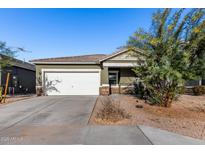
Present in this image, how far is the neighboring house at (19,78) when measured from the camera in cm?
1844

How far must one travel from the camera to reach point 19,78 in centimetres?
2077

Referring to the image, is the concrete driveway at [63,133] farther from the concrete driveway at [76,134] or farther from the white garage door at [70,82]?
the white garage door at [70,82]

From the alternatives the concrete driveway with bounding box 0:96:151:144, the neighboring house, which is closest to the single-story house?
the neighboring house

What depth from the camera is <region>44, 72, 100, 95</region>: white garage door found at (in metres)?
15.8

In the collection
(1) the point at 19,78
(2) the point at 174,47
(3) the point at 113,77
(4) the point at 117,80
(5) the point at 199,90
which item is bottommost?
(5) the point at 199,90

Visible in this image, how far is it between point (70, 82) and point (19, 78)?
8.97 meters

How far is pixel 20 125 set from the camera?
588cm

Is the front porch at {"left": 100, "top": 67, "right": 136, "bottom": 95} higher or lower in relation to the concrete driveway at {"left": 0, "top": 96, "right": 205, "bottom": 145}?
higher

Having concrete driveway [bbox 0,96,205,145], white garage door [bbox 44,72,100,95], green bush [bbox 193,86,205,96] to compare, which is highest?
white garage door [bbox 44,72,100,95]

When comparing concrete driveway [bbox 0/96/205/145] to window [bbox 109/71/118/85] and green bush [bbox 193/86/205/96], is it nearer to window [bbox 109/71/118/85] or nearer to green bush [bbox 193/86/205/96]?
window [bbox 109/71/118/85]

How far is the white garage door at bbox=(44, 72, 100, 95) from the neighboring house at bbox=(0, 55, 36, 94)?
202 inches

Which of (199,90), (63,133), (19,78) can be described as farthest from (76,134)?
(19,78)

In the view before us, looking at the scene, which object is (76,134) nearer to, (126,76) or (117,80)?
(117,80)
